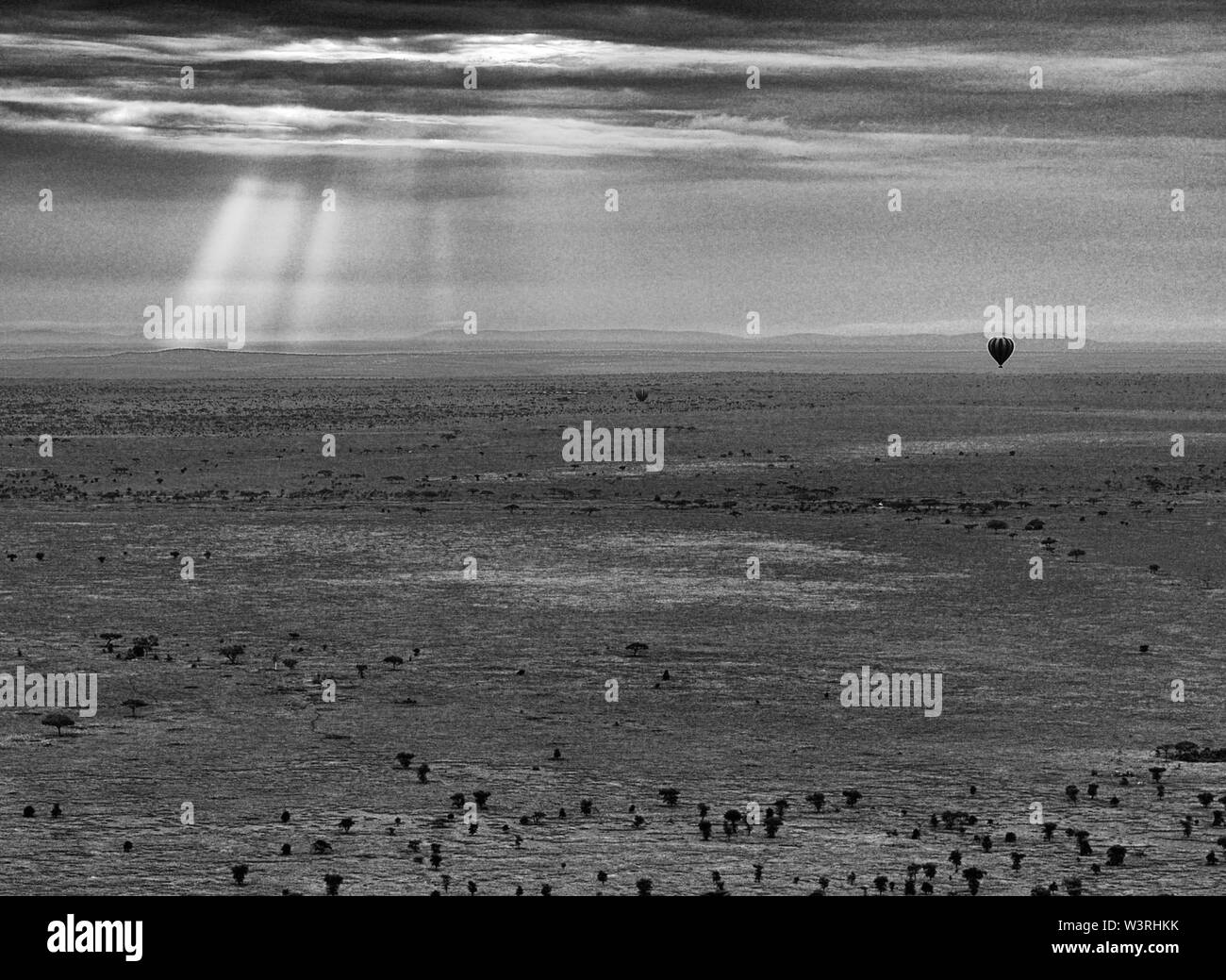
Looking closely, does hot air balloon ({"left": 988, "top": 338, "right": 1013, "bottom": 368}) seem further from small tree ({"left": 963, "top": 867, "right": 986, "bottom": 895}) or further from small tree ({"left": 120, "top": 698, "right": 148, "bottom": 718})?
small tree ({"left": 963, "top": 867, "right": 986, "bottom": 895})

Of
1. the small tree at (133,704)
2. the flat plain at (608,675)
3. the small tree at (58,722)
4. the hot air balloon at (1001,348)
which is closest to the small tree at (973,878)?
the flat plain at (608,675)

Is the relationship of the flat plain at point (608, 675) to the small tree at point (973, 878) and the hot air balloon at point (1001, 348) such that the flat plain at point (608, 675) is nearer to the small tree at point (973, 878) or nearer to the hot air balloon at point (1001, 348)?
the small tree at point (973, 878)

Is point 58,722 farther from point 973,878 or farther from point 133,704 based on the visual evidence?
point 973,878

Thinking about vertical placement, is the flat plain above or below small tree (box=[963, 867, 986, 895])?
above

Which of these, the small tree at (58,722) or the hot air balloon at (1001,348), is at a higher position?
the hot air balloon at (1001,348)

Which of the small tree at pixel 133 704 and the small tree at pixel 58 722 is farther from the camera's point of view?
the small tree at pixel 133 704

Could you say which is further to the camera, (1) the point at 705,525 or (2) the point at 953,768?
(1) the point at 705,525

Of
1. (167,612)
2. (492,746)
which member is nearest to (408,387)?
(167,612)

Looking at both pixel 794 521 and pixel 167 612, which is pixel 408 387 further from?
pixel 167 612

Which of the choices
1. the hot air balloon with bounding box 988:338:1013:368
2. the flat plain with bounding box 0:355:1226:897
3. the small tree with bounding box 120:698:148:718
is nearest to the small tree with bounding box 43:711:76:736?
the flat plain with bounding box 0:355:1226:897

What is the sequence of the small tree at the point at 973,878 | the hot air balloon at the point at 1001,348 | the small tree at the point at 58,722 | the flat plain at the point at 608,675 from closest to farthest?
the small tree at the point at 973,878 < the flat plain at the point at 608,675 < the small tree at the point at 58,722 < the hot air balloon at the point at 1001,348

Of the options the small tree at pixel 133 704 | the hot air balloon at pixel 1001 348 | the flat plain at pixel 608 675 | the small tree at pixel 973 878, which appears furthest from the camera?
the hot air balloon at pixel 1001 348
